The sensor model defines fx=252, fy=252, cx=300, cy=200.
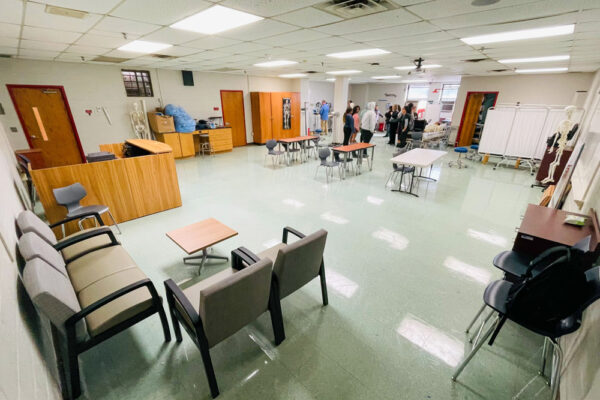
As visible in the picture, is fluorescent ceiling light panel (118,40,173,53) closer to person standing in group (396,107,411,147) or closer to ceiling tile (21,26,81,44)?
ceiling tile (21,26,81,44)

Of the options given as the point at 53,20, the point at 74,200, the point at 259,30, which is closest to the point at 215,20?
the point at 259,30

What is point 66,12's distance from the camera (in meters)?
2.62

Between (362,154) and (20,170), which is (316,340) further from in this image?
(20,170)

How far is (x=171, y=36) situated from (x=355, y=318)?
441cm

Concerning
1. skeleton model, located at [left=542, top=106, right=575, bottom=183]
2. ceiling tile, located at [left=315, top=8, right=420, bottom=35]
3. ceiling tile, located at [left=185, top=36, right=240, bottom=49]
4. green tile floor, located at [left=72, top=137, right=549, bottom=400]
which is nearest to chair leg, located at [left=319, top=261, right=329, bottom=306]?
green tile floor, located at [left=72, top=137, right=549, bottom=400]

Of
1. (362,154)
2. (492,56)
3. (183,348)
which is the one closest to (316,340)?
(183,348)

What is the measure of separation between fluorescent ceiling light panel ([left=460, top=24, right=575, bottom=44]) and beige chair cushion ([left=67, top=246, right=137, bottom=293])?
523 cm

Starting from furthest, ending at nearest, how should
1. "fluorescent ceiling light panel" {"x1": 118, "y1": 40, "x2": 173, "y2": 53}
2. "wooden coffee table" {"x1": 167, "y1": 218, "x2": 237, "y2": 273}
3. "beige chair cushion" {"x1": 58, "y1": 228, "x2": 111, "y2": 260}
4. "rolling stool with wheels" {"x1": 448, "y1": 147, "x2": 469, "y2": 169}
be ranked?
"rolling stool with wheels" {"x1": 448, "y1": 147, "x2": 469, "y2": 169} < "fluorescent ceiling light panel" {"x1": 118, "y1": 40, "x2": 173, "y2": 53} < "wooden coffee table" {"x1": 167, "y1": 218, "x2": 237, "y2": 273} < "beige chair cushion" {"x1": 58, "y1": 228, "x2": 111, "y2": 260}

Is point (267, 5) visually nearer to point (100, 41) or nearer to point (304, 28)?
point (304, 28)

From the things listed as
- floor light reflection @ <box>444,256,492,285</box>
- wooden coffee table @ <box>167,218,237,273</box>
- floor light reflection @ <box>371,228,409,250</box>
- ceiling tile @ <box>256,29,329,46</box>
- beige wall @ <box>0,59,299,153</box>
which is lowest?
floor light reflection @ <box>444,256,492,285</box>

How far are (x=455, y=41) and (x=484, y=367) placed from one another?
14.2ft

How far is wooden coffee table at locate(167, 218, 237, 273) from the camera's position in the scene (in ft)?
8.66

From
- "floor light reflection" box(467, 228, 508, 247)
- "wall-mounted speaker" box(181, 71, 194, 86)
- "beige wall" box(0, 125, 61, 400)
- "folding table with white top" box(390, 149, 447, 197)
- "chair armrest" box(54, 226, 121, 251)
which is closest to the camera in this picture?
"beige wall" box(0, 125, 61, 400)

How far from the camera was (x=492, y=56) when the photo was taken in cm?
517
